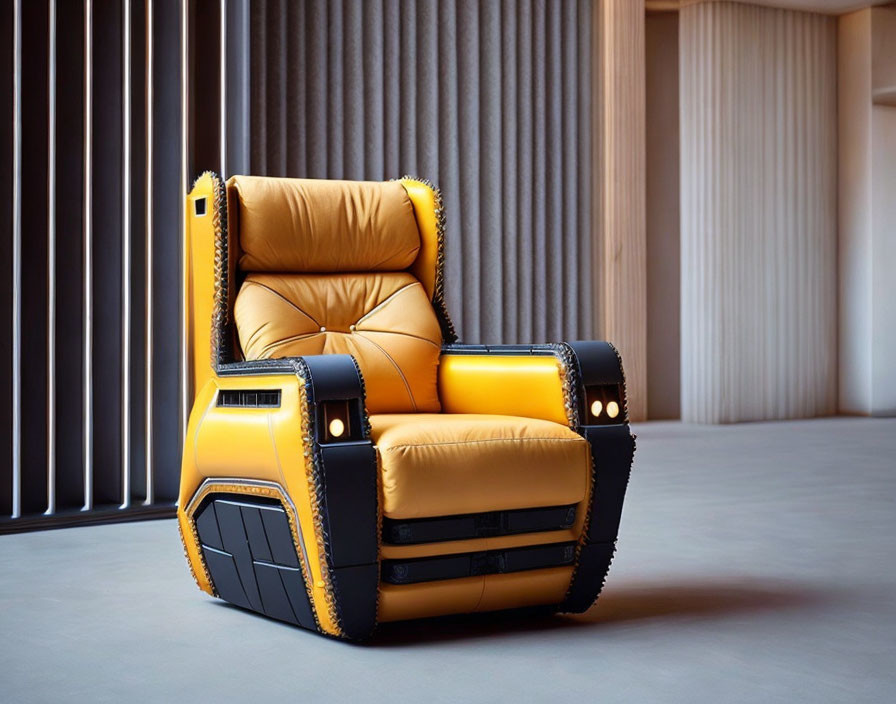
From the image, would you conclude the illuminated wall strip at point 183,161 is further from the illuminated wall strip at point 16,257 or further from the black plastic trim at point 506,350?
the black plastic trim at point 506,350

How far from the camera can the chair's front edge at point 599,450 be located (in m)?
2.38

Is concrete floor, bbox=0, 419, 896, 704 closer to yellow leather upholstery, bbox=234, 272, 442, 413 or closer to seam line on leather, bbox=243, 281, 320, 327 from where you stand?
yellow leather upholstery, bbox=234, 272, 442, 413

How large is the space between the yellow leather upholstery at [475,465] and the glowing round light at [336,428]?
8cm

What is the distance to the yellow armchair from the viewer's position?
→ 7.23 feet

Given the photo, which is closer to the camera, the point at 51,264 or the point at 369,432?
the point at 369,432

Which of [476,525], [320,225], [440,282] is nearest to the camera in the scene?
[476,525]

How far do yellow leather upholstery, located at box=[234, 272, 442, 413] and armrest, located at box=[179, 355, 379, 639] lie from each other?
37 cm

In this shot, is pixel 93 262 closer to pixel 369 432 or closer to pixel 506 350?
pixel 506 350

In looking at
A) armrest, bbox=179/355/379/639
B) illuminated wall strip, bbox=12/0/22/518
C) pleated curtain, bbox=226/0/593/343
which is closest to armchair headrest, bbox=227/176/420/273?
armrest, bbox=179/355/379/639

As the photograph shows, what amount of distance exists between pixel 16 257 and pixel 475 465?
2290mm

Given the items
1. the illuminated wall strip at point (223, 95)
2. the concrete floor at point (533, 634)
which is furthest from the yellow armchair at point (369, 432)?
the illuminated wall strip at point (223, 95)

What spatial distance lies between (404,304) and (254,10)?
292 cm

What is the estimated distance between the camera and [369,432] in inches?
87.4

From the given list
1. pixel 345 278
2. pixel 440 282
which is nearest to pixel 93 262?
pixel 345 278
